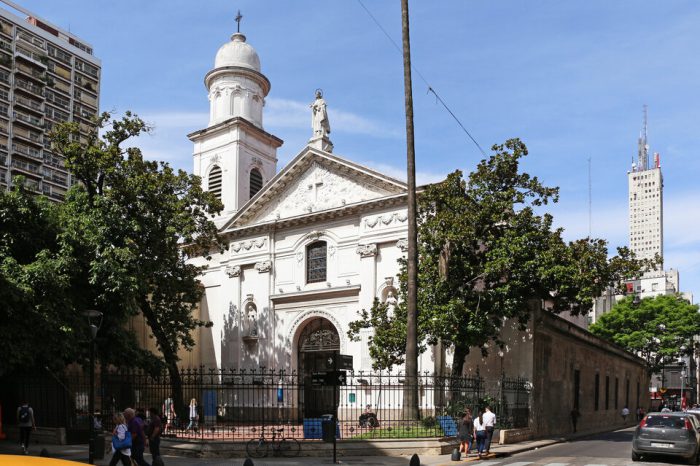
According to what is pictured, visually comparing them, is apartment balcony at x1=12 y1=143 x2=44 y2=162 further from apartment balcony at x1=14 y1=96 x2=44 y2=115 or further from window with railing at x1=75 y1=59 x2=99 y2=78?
window with railing at x1=75 y1=59 x2=99 y2=78

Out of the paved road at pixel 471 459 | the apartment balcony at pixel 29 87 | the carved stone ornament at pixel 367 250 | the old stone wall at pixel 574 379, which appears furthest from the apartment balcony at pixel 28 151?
the old stone wall at pixel 574 379

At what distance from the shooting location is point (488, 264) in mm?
25406

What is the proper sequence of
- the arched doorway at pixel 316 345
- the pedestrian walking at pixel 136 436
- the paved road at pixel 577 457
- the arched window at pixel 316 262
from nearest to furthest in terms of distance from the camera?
the pedestrian walking at pixel 136 436, the paved road at pixel 577 457, the arched doorway at pixel 316 345, the arched window at pixel 316 262

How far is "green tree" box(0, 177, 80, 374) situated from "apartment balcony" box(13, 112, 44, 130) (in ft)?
145

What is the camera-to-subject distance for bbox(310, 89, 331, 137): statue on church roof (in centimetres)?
3684

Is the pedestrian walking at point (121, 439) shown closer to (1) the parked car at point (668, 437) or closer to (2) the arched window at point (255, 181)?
(1) the parked car at point (668, 437)

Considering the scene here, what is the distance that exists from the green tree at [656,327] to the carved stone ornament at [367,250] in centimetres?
3249

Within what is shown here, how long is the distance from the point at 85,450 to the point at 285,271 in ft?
56.9

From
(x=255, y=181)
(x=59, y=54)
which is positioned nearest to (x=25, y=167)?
(x=59, y=54)

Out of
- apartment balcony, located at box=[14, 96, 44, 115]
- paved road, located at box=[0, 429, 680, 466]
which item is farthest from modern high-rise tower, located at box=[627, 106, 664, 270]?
paved road, located at box=[0, 429, 680, 466]

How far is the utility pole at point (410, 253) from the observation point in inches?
826

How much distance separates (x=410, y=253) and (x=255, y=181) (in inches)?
892

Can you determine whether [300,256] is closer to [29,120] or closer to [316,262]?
[316,262]

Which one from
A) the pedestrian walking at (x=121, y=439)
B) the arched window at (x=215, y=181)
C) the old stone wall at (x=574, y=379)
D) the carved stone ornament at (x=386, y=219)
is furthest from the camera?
the arched window at (x=215, y=181)
